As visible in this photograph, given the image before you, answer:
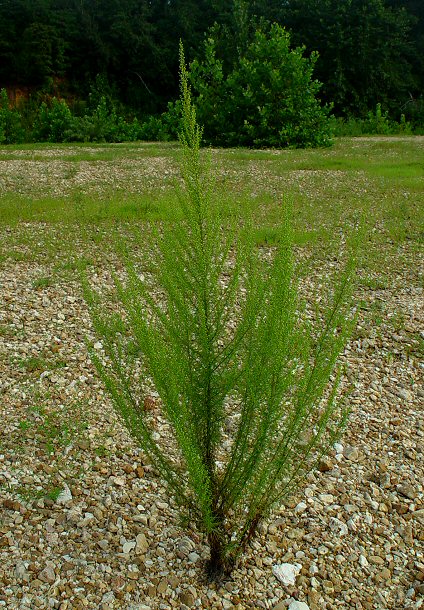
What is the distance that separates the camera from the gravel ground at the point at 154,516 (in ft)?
9.97

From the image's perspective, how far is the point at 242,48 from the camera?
22.2 metres

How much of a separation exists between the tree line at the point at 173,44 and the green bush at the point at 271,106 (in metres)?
5.93

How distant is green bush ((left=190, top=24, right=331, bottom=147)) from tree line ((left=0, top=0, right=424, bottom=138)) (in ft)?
19.5

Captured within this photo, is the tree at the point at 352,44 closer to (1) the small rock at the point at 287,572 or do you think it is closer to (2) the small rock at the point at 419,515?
(2) the small rock at the point at 419,515

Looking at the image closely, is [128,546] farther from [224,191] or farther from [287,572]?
[224,191]

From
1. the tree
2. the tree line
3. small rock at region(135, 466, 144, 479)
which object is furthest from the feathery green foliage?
the tree

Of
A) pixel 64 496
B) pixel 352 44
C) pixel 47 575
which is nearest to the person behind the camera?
pixel 47 575

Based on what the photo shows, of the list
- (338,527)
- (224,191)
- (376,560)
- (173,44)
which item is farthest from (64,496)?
(173,44)

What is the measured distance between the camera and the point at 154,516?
3.44 m

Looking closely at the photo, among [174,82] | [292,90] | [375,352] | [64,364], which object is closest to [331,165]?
[292,90]

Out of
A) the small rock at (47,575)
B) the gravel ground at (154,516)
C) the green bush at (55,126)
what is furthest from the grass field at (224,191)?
the small rock at (47,575)

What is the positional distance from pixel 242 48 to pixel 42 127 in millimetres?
8040

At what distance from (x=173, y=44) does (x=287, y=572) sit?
2486cm

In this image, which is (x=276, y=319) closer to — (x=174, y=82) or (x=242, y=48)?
(x=242, y=48)
